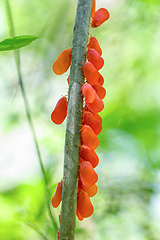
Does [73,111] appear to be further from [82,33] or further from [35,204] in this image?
[35,204]

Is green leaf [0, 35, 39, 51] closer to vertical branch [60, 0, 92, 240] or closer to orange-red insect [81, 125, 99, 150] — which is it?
vertical branch [60, 0, 92, 240]

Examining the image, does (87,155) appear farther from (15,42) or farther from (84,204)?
(15,42)

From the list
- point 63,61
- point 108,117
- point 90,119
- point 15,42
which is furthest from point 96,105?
point 108,117

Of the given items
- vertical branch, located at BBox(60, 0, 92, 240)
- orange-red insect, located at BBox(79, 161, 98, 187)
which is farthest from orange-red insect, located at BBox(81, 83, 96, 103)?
orange-red insect, located at BBox(79, 161, 98, 187)

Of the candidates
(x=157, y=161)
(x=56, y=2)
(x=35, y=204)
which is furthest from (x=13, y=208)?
(x=56, y=2)

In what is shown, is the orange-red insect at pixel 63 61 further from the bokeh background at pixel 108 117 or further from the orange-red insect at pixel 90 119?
the bokeh background at pixel 108 117
